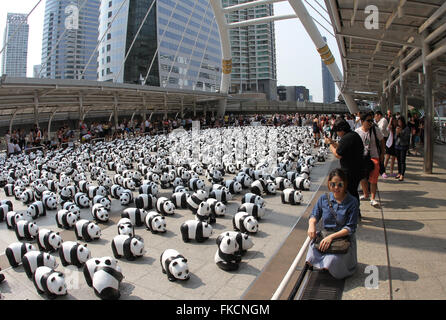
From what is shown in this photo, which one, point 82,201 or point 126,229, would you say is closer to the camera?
point 126,229

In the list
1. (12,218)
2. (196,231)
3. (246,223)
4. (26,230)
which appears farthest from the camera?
(12,218)

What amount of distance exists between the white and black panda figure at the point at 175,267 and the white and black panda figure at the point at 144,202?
364 cm

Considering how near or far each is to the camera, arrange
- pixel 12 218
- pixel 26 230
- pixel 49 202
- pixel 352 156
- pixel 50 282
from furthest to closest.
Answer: pixel 49 202
pixel 12 218
pixel 26 230
pixel 352 156
pixel 50 282

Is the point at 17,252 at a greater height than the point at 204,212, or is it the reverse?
the point at 204,212

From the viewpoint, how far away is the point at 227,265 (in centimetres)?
522

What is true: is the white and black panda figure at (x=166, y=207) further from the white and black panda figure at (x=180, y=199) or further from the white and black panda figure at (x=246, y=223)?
the white and black panda figure at (x=246, y=223)

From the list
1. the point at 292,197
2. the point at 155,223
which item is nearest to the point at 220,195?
the point at 292,197

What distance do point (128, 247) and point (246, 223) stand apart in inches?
87.5

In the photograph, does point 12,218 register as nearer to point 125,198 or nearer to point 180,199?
point 125,198

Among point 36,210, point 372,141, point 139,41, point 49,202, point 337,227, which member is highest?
point 139,41

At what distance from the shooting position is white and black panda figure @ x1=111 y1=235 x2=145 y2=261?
224 inches

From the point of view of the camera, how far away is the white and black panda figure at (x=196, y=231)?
6.33 metres

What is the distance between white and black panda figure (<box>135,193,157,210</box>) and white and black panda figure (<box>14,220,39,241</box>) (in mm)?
2364

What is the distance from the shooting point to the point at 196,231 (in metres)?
6.36
